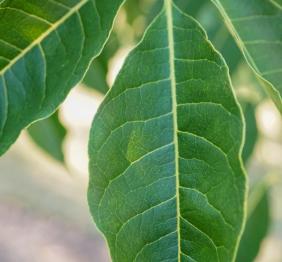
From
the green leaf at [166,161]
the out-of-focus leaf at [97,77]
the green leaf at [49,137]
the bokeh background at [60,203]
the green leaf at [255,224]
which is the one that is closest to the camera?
the green leaf at [166,161]

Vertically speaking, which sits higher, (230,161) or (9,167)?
(230,161)

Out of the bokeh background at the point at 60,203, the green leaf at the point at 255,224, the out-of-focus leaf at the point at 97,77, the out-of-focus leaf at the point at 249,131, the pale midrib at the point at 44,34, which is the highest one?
the pale midrib at the point at 44,34

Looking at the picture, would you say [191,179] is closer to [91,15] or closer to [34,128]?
[91,15]

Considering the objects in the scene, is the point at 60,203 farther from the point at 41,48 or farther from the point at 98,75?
the point at 41,48

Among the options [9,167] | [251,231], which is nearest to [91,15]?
[251,231]

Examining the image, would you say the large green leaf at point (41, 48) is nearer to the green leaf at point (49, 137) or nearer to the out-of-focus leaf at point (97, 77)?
the out-of-focus leaf at point (97, 77)

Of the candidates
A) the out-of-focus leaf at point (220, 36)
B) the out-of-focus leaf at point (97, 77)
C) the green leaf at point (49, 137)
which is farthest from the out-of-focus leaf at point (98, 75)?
the out-of-focus leaf at point (220, 36)

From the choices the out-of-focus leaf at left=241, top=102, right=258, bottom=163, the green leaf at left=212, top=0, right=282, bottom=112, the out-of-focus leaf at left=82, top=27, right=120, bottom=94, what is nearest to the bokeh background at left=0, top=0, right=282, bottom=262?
the out-of-focus leaf at left=241, top=102, right=258, bottom=163

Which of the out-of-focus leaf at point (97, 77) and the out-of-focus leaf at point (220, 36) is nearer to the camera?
the out-of-focus leaf at point (97, 77)
